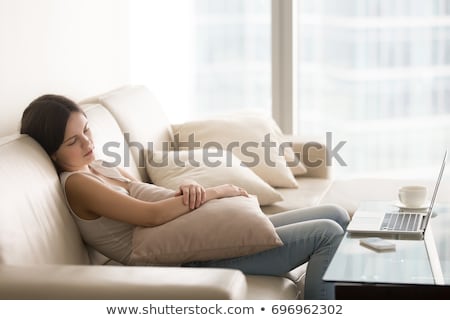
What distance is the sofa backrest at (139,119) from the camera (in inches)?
132

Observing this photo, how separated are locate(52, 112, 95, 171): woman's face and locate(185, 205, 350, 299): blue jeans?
46 centimetres

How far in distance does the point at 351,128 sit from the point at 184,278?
3.54m

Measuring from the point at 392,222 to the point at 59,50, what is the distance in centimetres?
158

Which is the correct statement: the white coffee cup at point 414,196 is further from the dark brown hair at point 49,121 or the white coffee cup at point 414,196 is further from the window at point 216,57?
the window at point 216,57

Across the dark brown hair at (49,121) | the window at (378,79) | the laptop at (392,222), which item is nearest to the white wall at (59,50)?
the dark brown hair at (49,121)

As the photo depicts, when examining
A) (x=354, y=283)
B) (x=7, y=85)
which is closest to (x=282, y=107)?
(x=7, y=85)

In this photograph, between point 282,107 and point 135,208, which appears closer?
point 135,208

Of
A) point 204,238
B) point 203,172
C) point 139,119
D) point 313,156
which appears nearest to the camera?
point 204,238

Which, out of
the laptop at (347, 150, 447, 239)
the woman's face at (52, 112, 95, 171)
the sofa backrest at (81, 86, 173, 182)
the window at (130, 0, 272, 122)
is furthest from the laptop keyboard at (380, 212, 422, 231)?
the window at (130, 0, 272, 122)

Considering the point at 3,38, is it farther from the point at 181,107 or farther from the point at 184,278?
the point at 181,107

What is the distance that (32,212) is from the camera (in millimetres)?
2203

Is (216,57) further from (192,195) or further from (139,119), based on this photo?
(192,195)

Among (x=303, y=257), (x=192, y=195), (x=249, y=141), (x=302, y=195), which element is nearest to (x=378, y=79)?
(x=249, y=141)

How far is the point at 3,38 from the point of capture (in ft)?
9.27
